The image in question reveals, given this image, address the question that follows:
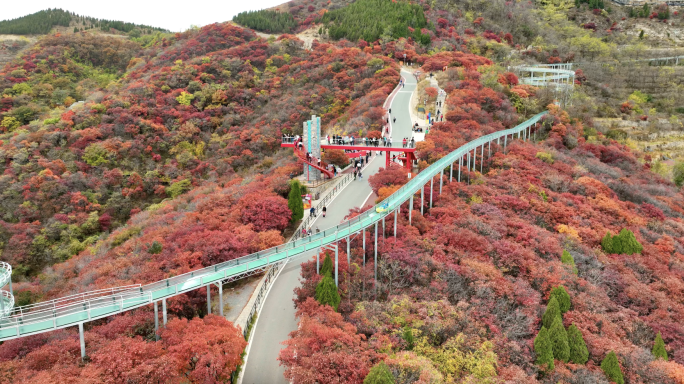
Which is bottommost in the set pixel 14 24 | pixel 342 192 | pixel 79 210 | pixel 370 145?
pixel 79 210

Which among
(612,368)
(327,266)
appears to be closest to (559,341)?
(612,368)

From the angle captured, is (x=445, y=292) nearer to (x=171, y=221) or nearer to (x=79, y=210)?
(x=171, y=221)

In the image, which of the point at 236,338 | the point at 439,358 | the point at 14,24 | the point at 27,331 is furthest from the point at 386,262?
the point at 14,24

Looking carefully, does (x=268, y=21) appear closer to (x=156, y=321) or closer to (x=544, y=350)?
(x=156, y=321)

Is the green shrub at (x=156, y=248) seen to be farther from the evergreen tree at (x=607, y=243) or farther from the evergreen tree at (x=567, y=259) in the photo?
the evergreen tree at (x=607, y=243)

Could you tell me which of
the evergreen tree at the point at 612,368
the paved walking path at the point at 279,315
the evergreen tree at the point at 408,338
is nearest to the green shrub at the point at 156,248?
the paved walking path at the point at 279,315
